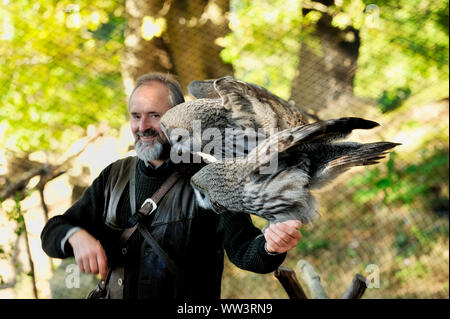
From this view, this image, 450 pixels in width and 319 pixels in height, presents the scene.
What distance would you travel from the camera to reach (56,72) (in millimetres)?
2928

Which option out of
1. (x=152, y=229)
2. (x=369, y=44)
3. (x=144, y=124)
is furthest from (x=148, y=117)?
(x=369, y=44)

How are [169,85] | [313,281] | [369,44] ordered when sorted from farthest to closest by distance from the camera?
[369,44]
[313,281]
[169,85]

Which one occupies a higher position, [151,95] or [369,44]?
[151,95]

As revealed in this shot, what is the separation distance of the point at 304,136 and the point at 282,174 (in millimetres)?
168

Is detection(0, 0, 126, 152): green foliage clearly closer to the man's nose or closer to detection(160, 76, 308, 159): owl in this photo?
the man's nose

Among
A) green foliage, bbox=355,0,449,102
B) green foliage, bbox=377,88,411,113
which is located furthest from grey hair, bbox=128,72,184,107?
green foliage, bbox=377,88,411,113

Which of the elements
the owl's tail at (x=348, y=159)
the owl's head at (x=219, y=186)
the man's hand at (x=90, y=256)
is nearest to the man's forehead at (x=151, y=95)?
the owl's head at (x=219, y=186)

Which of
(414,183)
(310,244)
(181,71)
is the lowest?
(310,244)

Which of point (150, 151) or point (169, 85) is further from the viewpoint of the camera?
point (169, 85)

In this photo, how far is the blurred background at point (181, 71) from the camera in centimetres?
278

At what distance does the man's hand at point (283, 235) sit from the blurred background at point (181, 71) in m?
2.02

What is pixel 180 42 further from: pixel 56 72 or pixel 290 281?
pixel 290 281

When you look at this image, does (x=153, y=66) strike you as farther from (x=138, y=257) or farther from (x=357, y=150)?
(x=357, y=150)
